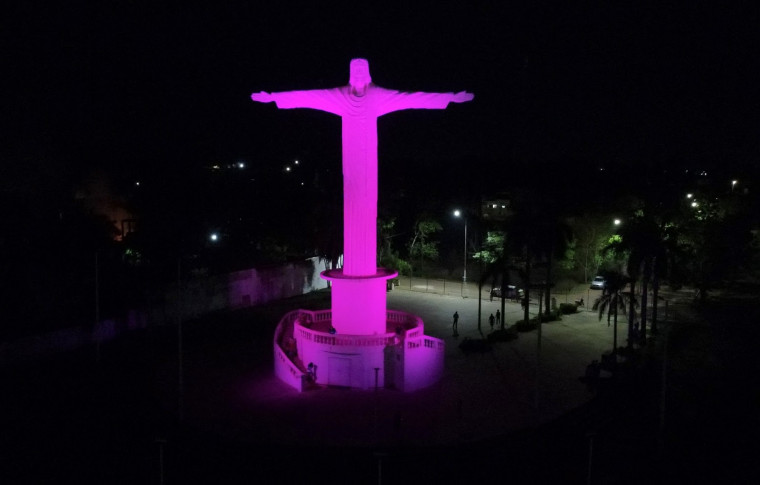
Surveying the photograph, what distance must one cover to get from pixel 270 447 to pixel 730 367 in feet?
75.1

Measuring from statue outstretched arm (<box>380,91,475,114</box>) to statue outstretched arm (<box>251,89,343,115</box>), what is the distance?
7.24 feet

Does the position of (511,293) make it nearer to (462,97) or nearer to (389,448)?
(462,97)

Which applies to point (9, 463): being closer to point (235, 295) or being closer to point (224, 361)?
point (224, 361)

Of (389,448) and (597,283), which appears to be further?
(597,283)

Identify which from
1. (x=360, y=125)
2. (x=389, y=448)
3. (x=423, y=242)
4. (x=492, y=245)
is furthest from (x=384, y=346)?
(x=423, y=242)

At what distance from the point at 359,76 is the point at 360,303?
10237 millimetres

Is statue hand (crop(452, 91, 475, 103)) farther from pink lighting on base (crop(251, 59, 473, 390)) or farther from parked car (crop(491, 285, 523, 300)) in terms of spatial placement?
parked car (crop(491, 285, 523, 300))

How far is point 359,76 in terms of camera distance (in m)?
25.7

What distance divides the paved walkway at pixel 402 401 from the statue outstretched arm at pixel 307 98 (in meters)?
13.0

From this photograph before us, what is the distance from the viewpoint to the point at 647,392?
2461cm

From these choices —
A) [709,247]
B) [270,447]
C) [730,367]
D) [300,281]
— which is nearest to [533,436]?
[270,447]

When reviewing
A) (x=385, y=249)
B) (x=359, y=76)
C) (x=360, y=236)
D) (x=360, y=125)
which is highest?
(x=359, y=76)

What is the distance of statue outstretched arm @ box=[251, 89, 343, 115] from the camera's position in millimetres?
26203

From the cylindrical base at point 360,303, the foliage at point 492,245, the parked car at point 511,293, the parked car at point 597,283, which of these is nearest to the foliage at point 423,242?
the foliage at point 492,245
